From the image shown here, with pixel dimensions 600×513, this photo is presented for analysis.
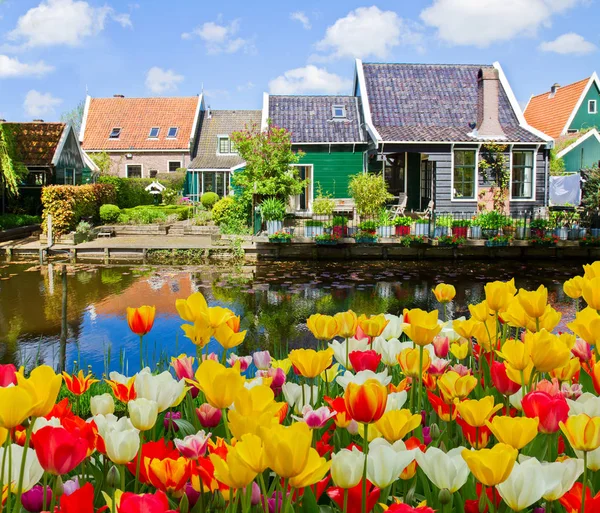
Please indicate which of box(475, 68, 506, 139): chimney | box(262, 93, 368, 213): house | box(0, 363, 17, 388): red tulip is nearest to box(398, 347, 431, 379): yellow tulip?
box(0, 363, 17, 388): red tulip

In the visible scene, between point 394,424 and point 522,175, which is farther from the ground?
point 522,175

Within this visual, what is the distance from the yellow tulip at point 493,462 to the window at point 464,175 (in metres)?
21.0

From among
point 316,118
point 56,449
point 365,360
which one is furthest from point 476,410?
point 316,118

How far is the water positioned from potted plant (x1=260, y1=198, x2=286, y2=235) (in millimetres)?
1506

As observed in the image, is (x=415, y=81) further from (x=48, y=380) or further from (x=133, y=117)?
(x=48, y=380)

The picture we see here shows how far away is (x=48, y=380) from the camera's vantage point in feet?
4.28

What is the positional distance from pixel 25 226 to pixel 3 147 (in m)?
2.90

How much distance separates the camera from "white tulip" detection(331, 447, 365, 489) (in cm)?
122

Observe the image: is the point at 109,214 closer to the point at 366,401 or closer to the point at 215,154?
the point at 215,154

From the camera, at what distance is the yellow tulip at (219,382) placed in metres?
1.42

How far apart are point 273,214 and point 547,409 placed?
17.5m

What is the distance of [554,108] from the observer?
3353 centimetres

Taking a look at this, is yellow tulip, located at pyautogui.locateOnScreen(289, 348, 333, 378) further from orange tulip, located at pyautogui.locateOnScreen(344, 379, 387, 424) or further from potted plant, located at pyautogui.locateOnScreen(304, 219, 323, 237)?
potted plant, located at pyautogui.locateOnScreen(304, 219, 323, 237)

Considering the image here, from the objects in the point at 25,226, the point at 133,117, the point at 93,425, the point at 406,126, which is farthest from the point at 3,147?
the point at 93,425
